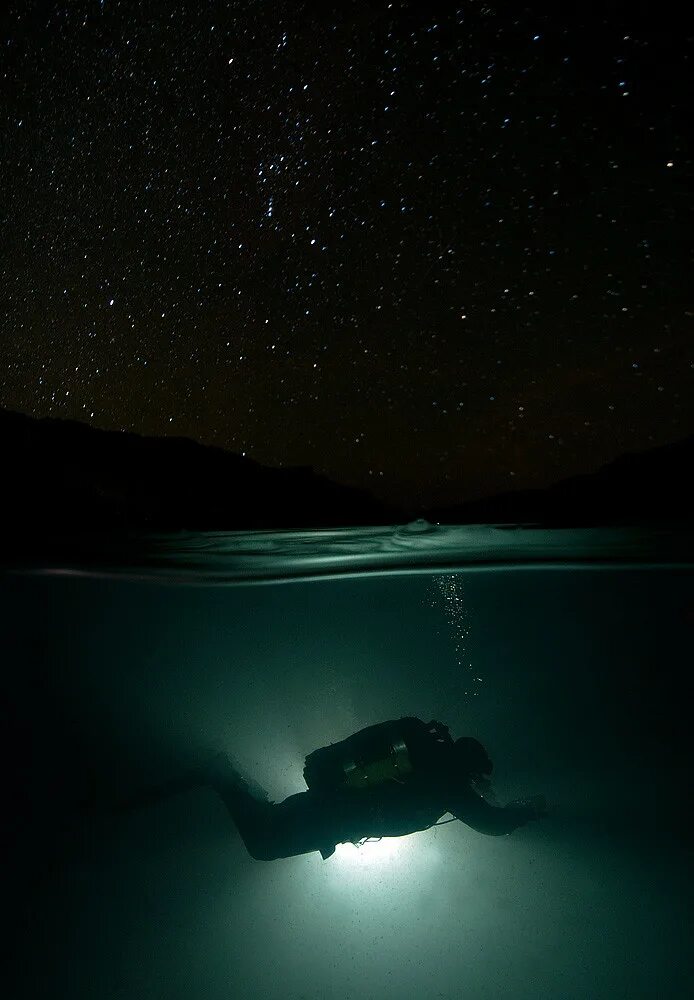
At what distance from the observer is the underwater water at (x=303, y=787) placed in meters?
12.0

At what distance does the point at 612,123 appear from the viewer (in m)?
4.30

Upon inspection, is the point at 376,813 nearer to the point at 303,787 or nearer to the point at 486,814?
the point at 486,814

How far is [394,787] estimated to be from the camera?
9047 mm

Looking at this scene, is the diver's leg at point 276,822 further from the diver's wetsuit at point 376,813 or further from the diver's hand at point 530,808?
the diver's hand at point 530,808

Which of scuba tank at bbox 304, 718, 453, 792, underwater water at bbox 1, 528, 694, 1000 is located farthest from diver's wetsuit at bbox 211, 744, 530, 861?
underwater water at bbox 1, 528, 694, 1000

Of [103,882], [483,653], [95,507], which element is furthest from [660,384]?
[483,653]

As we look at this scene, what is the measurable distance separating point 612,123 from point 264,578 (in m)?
11.7

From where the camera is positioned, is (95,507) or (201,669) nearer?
(95,507)

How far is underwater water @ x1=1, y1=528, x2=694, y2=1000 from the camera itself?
11992mm

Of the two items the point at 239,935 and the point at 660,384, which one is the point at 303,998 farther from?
the point at 660,384

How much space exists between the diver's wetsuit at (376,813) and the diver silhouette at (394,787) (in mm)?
14

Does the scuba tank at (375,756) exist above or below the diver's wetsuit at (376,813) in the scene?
above

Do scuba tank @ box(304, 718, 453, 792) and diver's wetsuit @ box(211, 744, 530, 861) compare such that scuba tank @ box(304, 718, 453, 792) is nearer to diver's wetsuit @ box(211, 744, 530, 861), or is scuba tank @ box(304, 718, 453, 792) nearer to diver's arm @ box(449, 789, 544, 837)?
diver's wetsuit @ box(211, 744, 530, 861)

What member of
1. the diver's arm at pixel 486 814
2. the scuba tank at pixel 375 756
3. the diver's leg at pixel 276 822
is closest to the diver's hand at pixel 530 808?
the diver's arm at pixel 486 814
